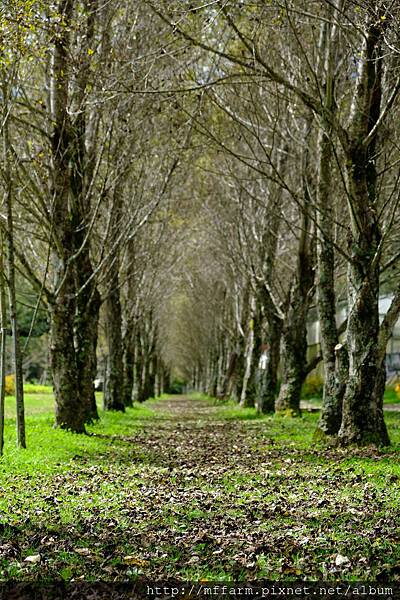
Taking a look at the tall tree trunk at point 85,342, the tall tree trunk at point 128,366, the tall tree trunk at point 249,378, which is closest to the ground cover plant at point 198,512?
the tall tree trunk at point 85,342

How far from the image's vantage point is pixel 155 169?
2033 centimetres

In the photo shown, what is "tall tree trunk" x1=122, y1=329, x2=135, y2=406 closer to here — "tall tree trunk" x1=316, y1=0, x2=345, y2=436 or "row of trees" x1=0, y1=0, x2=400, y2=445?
"row of trees" x1=0, y1=0, x2=400, y2=445

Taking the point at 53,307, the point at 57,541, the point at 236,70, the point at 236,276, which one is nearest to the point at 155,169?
the point at 236,70

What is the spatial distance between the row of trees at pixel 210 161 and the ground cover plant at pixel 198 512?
5.12 feet

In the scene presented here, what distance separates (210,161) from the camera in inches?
891

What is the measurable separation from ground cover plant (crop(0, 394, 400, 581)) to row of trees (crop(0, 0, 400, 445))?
61.4 inches

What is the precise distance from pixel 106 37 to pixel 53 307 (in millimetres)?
5400

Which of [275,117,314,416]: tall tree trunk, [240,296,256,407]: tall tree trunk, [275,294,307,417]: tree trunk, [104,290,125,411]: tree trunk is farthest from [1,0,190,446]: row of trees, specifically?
[240,296,256,407]: tall tree trunk

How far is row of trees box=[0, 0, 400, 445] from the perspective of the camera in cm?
1110

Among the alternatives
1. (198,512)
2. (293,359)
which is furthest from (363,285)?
(293,359)

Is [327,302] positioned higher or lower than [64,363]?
higher

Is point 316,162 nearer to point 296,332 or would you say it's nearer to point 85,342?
point 296,332

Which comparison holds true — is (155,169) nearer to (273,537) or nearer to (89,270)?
(89,270)

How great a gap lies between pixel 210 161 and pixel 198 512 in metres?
16.4
